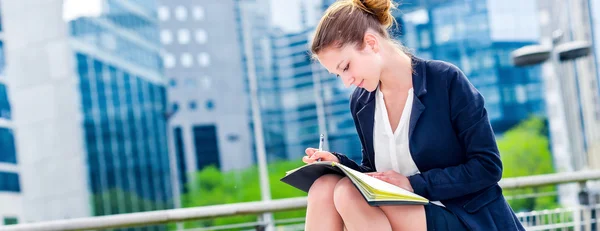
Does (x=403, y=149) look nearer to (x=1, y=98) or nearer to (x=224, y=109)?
(x=1, y=98)

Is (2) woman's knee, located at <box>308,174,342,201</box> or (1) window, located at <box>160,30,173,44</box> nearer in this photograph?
(2) woman's knee, located at <box>308,174,342,201</box>

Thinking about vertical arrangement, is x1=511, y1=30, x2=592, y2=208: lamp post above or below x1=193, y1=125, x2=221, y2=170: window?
above

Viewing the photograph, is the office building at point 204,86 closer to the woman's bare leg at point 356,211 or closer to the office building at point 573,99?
the office building at point 573,99

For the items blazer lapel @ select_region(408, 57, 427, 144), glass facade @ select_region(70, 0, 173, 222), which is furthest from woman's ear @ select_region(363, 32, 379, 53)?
glass facade @ select_region(70, 0, 173, 222)

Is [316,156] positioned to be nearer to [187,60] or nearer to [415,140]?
[415,140]

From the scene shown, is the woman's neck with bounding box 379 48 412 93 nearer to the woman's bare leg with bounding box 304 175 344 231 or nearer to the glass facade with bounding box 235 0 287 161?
the woman's bare leg with bounding box 304 175 344 231

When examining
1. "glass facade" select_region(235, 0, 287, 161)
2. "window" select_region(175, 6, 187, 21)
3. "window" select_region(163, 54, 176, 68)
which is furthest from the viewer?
"window" select_region(175, 6, 187, 21)

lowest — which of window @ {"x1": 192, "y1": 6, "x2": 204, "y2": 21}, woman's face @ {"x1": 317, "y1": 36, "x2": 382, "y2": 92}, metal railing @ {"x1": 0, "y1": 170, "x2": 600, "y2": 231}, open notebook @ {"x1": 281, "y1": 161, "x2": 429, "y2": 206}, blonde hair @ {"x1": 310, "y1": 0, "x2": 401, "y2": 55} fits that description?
metal railing @ {"x1": 0, "y1": 170, "x2": 600, "y2": 231}

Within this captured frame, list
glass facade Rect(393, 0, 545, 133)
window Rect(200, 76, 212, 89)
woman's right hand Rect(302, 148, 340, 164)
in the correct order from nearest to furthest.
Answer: woman's right hand Rect(302, 148, 340, 164)
glass facade Rect(393, 0, 545, 133)
window Rect(200, 76, 212, 89)

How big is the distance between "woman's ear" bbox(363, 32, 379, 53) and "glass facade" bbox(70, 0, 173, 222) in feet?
143

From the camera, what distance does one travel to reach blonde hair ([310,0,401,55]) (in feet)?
6.31

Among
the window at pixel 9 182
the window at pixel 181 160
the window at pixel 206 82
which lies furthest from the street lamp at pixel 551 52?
the window at pixel 206 82

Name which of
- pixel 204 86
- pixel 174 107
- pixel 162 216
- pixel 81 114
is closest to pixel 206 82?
pixel 204 86

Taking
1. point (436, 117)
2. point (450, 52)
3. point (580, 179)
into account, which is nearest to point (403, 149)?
point (436, 117)
